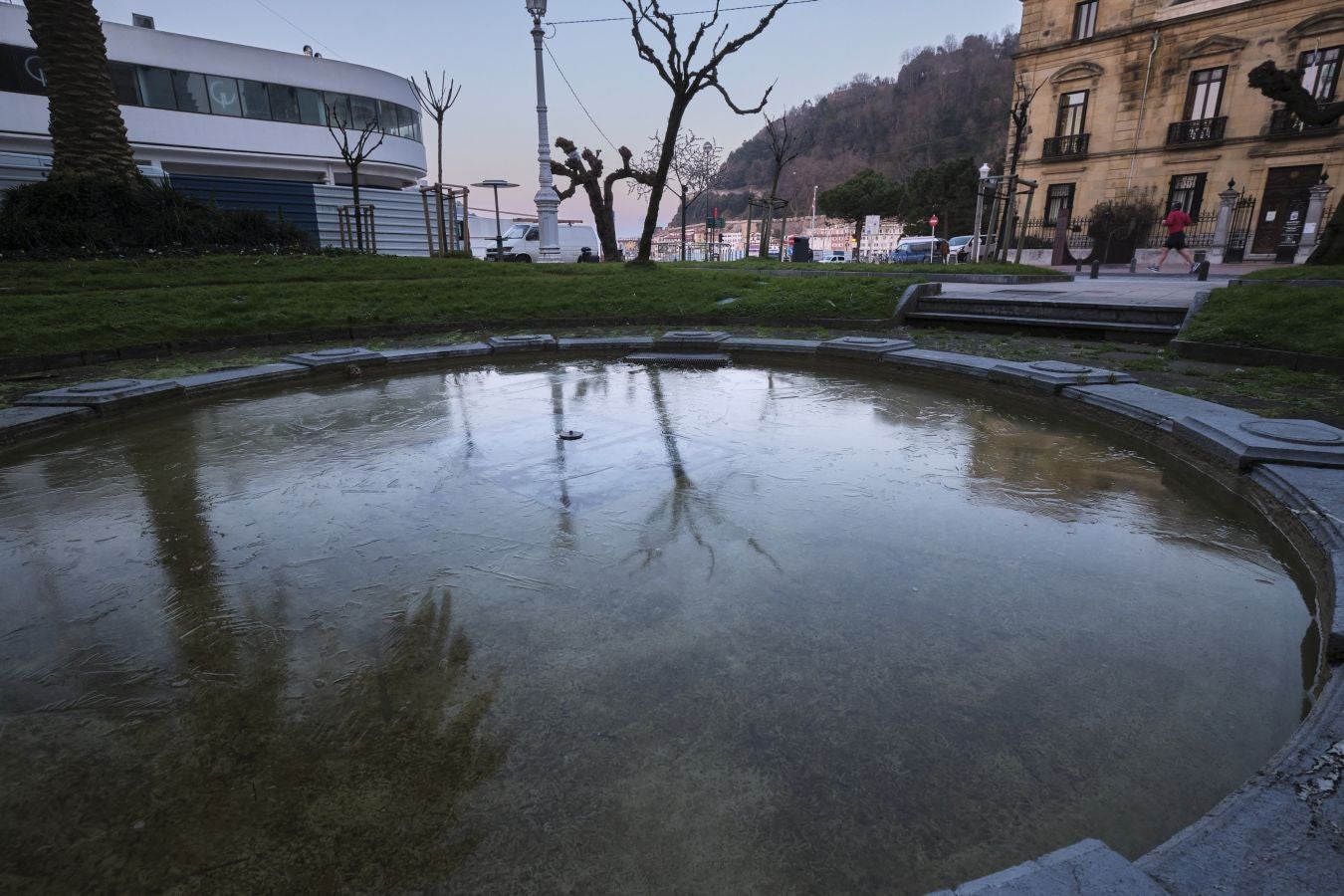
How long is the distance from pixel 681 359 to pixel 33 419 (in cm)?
534

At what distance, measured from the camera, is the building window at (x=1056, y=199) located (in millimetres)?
25984

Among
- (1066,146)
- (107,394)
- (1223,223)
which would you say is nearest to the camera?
(107,394)

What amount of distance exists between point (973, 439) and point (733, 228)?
319ft

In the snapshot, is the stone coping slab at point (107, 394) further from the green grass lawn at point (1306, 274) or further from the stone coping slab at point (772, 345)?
the green grass lawn at point (1306, 274)

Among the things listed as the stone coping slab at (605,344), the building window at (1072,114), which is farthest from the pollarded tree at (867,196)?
the stone coping slab at (605,344)

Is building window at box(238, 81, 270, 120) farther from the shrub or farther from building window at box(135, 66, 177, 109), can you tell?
the shrub

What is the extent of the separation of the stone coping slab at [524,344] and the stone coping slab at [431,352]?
13cm

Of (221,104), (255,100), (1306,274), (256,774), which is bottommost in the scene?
(256,774)

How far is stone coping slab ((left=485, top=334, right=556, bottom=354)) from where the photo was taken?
789 cm

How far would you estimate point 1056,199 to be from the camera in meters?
26.5

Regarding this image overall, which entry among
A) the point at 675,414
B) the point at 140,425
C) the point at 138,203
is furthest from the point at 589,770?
the point at 138,203

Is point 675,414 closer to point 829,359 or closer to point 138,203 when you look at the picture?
point 829,359

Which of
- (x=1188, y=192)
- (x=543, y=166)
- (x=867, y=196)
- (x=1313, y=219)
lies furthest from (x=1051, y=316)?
(x=867, y=196)

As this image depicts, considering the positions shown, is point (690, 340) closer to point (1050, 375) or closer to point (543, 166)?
point (1050, 375)
